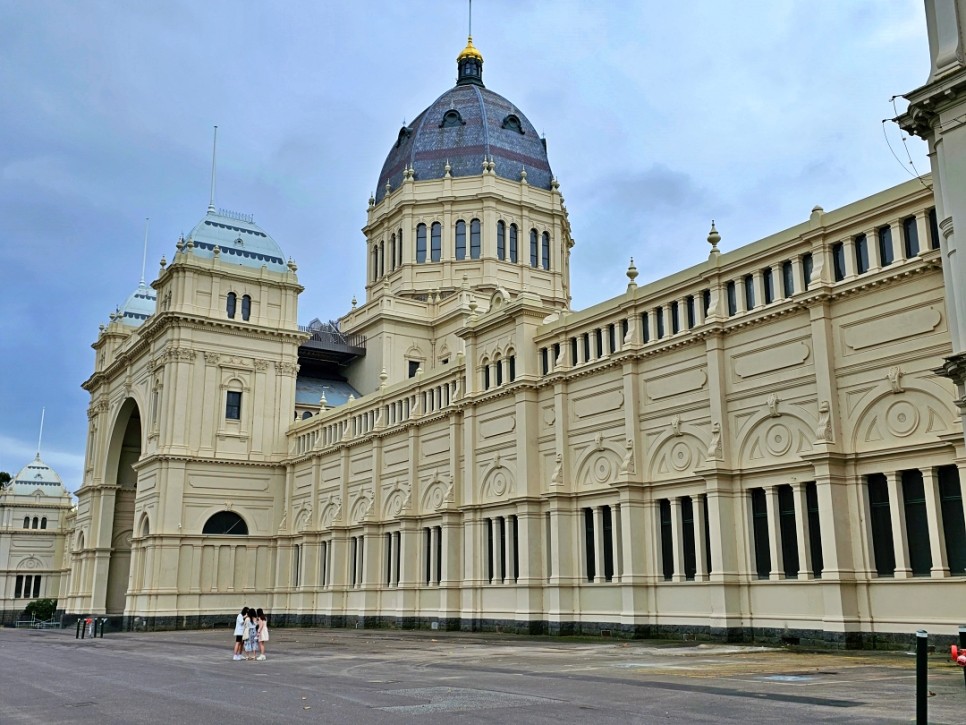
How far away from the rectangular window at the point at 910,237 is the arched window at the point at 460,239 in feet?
153

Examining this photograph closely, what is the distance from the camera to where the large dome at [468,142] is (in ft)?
248

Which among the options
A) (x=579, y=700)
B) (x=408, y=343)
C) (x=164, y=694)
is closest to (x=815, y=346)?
(x=579, y=700)

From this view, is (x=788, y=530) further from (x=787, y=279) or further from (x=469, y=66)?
(x=469, y=66)

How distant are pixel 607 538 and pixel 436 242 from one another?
130ft

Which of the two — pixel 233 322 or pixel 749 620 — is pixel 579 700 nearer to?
pixel 749 620

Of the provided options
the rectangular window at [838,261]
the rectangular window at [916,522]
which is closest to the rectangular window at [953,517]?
the rectangular window at [916,522]

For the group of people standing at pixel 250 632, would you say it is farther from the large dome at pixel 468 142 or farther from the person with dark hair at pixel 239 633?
the large dome at pixel 468 142

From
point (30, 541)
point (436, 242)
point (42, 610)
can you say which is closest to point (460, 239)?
point (436, 242)

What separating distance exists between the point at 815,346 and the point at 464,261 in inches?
1747

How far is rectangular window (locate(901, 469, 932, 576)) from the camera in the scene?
27.1 meters

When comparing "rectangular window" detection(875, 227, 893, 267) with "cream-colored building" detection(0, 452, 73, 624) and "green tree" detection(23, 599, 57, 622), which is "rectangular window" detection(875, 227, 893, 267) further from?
"cream-colored building" detection(0, 452, 73, 624)

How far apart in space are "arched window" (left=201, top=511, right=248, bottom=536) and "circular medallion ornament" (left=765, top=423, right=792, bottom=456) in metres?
43.4

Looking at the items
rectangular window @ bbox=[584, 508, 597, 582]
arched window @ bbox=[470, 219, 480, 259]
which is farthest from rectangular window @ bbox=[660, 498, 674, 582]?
arched window @ bbox=[470, 219, 480, 259]

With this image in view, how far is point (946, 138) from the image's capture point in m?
21.2
